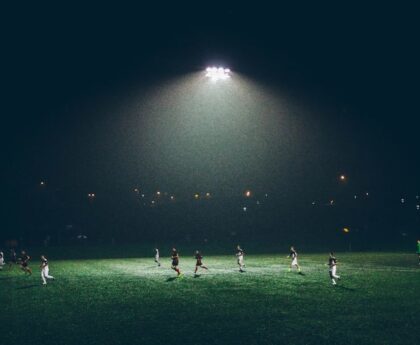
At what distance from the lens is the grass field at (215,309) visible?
53.7 feet

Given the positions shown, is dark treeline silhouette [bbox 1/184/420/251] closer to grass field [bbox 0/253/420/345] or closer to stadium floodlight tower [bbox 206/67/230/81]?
stadium floodlight tower [bbox 206/67/230/81]

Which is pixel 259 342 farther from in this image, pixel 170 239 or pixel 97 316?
pixel 170 239

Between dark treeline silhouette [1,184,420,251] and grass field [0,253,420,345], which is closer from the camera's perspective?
grass field [0,253,420,345]

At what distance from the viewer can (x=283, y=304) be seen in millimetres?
22047

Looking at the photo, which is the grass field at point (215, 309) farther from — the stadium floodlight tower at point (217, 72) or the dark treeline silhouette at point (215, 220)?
the dark treeline silhouette at point (215, 220)

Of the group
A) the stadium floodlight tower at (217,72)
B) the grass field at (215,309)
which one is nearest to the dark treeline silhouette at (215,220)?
the stadium floodlight tower at (217,72)

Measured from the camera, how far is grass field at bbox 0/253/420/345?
16.4 m

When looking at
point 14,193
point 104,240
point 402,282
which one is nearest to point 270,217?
point 104,240

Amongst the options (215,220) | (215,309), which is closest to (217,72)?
(215,309)

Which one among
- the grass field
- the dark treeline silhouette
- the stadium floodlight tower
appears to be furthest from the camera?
the dark treeline silhouette

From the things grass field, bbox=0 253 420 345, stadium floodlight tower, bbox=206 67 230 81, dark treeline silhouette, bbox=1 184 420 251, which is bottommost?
grass field, bbox=0 253 420 345

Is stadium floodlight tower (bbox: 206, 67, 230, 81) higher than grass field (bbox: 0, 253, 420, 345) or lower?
higher

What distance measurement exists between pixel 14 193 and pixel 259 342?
9376cm

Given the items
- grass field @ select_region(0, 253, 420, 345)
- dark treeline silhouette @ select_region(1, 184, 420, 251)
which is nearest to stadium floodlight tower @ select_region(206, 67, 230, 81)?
grass field @ select_region(0, 253, 420, 345)
